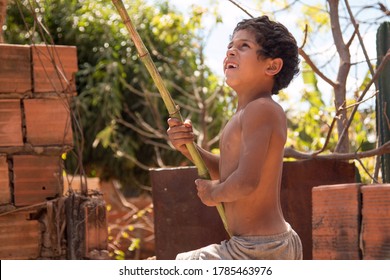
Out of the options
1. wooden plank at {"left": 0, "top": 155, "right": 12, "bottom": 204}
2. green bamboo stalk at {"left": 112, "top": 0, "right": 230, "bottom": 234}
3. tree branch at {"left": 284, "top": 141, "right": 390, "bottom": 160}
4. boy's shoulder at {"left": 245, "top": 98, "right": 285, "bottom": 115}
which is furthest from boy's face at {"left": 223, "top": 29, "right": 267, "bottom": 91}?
wooden plank at {"left": 0, "top": 155, "right": 12, "bottom": 204}

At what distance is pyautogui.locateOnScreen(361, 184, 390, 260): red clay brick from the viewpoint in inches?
116

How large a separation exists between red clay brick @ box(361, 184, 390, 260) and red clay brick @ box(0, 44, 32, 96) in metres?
1.97

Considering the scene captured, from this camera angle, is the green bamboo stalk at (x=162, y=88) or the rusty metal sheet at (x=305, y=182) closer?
the green bamboo stalk at (x=162, y=88)

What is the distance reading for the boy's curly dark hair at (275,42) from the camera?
288cm

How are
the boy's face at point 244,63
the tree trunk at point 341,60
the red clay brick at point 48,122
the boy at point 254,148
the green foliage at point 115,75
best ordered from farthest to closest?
the green foliage at point 115,75
the tree trunk at point 341,60
the red clay brick at point 48,122
the boy's face at point 244,63
the boy at point 254,148

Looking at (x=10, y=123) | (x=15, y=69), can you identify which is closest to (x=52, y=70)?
(x=15, y=69)

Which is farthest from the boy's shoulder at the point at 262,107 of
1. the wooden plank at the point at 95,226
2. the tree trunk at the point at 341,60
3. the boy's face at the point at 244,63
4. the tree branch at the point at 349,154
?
the tree trunk at the point at 341,60

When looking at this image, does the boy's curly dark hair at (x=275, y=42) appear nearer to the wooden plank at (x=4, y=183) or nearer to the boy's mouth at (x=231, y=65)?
the boy's mouth at (x=231, y=65)

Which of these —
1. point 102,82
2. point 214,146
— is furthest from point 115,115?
point 214,146

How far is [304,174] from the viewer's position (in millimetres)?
4242

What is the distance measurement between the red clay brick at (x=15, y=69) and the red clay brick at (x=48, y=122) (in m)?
0.09

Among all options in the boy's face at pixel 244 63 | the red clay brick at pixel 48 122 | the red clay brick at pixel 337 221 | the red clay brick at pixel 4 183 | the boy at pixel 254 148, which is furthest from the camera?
the red clay brick at pixel 48 122

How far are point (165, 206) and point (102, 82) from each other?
7.13 metres

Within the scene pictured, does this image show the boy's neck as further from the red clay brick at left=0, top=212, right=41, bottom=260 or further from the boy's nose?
the red clay brick at left=0, top=212, right=41, bottom=260
